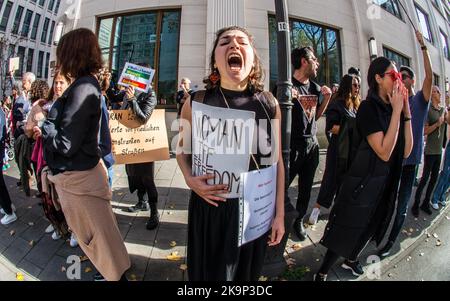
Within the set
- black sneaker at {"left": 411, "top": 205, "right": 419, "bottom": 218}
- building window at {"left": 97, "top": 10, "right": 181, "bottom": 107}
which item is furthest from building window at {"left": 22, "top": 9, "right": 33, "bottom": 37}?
black sneaker at {"left": 411, "top": 205, "right": 419, "bottom": 218}

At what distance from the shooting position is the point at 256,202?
1420 millimetres

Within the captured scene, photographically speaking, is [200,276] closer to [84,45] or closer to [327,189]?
[84,45]

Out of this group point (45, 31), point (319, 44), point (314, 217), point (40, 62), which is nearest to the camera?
point (314, 217)

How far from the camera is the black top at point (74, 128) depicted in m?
1.67

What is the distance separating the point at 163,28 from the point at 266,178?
8.56 meters

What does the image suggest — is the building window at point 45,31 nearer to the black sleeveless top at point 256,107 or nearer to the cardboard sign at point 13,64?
the cardboard sign at point 13,64

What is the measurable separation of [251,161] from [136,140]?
7.74ft

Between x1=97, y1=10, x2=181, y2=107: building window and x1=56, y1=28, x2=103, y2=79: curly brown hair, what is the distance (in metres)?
6.71

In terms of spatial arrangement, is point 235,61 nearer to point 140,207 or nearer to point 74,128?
point 74,128

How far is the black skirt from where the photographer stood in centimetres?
147

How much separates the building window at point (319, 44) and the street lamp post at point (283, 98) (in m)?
6.22

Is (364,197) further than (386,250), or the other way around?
(386,250)

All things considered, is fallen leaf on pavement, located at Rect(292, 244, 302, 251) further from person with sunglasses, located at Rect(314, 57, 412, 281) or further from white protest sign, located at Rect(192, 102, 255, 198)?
white protest sign, located at Rect(192, 102, 255, 198)

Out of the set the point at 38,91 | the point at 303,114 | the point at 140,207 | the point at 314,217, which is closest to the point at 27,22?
the point at 38,91
